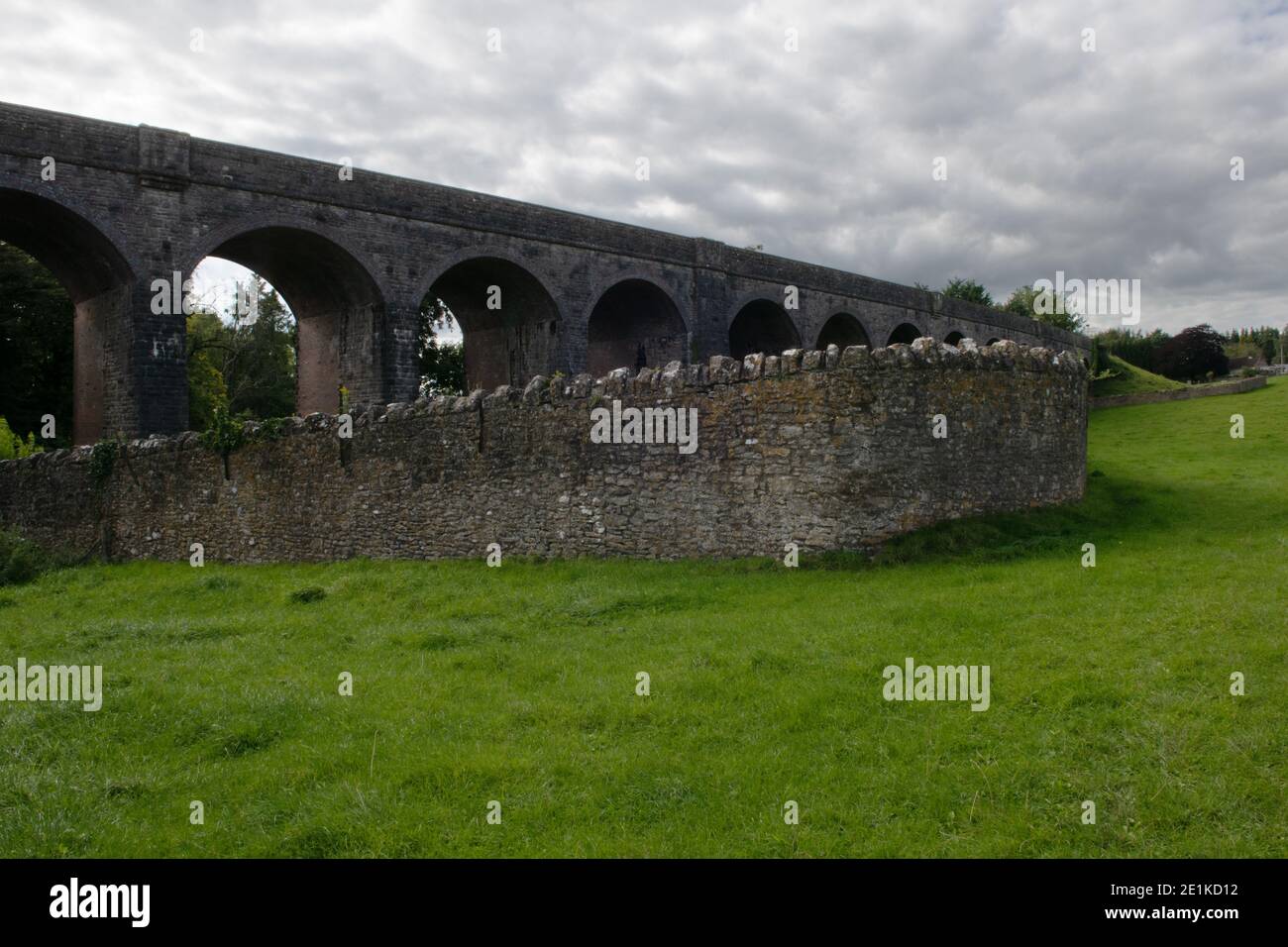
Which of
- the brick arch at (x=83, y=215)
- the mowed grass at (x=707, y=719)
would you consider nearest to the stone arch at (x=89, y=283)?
the brick arch at (x=83, y=215)

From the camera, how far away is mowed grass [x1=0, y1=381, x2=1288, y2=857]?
15.0ft

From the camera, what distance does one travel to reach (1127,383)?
1640 inches

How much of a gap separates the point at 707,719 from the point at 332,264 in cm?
2063

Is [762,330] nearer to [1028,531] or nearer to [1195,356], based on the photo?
[1028,531]

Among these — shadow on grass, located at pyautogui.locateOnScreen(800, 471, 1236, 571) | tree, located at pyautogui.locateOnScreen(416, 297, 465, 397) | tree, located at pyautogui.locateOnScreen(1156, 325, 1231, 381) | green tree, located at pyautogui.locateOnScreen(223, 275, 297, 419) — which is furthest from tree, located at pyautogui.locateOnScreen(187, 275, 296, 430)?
tree, located at pyautogui.locateOnScreen(1156, 325, 1231, 381)

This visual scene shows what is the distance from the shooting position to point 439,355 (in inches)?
1682

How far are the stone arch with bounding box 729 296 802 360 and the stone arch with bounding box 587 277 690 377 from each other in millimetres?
3959

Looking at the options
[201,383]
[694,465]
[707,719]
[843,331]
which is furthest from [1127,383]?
[707,719]

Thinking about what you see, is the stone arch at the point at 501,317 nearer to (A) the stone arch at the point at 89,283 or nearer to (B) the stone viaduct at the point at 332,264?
(B) the stone viaduct at the point at 332,264

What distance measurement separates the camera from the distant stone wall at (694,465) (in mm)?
11102

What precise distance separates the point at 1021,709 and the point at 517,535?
339 inches

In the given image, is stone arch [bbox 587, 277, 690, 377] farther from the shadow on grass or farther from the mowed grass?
the mowed grass
